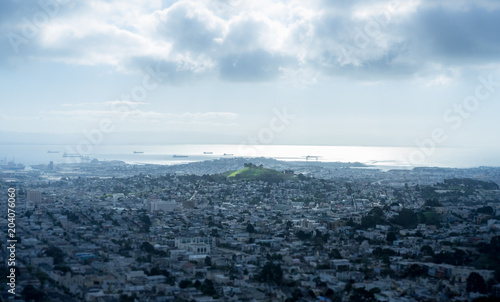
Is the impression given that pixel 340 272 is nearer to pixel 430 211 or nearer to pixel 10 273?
pixel 10 273

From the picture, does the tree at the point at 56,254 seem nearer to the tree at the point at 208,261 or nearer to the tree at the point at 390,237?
the tree at the point at 208,261

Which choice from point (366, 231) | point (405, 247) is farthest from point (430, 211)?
point (405, 247)

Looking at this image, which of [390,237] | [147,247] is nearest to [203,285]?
[147,247]

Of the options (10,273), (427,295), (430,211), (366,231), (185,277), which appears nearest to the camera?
(427,295)

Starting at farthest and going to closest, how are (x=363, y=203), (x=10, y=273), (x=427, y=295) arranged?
(x=363, y=203) → (x=10, y=273) → (x=427, y=295)

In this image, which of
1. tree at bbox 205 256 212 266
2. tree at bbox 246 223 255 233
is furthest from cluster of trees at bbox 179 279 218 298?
tree at bbox 246 223 255 233

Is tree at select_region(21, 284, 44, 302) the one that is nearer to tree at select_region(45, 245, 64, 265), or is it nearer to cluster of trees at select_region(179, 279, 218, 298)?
cluster of trees at select_region(179, 279, 218, 298)

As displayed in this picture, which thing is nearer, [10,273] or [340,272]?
[10,273]

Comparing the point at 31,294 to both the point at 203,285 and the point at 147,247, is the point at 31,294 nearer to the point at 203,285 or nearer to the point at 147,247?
the point at 203,285
